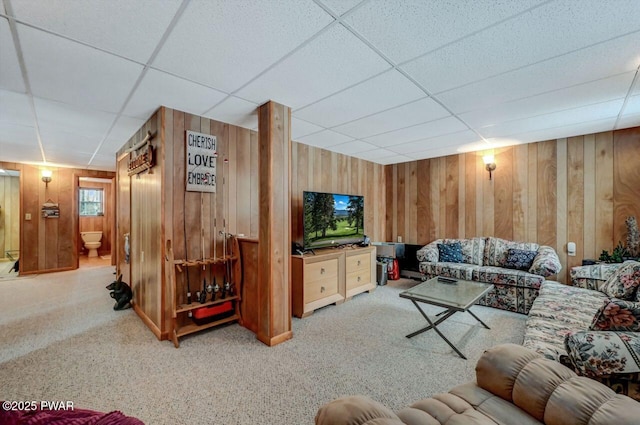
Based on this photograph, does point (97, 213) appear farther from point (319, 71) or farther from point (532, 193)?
point (532, 193)

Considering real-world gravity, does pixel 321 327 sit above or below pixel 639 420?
below

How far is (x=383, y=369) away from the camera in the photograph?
2287 millimetres

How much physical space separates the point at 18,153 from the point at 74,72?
439 cm

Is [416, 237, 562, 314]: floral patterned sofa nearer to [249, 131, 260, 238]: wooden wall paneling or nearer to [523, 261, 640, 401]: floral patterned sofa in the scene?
[523, 261, 640, 401]: floral patterned sofa

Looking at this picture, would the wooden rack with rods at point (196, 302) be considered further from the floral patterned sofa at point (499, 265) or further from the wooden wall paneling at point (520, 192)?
the wooden wall paneling at point (520, 192)

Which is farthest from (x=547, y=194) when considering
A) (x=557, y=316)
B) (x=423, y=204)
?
(x=557, y=316)

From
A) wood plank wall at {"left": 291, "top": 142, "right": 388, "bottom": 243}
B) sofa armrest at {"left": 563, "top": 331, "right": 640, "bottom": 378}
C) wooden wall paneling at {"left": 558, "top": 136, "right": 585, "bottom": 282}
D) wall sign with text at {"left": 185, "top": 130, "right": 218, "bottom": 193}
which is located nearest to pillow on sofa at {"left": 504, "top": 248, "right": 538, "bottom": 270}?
wooden wall paneling at {"left": 558, "top": 136, "right": 585, "bottom": 282}

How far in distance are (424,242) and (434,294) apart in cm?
282

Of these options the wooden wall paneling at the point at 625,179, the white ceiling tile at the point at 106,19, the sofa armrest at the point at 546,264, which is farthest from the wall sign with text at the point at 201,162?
the wooden wall paneling at the point at 625,179

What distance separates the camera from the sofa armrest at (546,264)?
3.52 meters

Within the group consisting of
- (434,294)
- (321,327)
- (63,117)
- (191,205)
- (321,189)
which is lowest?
(321,327)

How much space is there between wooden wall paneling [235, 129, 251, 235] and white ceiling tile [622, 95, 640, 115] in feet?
13.4

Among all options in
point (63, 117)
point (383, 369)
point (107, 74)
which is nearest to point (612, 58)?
point (383, 369)

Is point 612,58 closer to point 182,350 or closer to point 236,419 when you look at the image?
point 236,419
